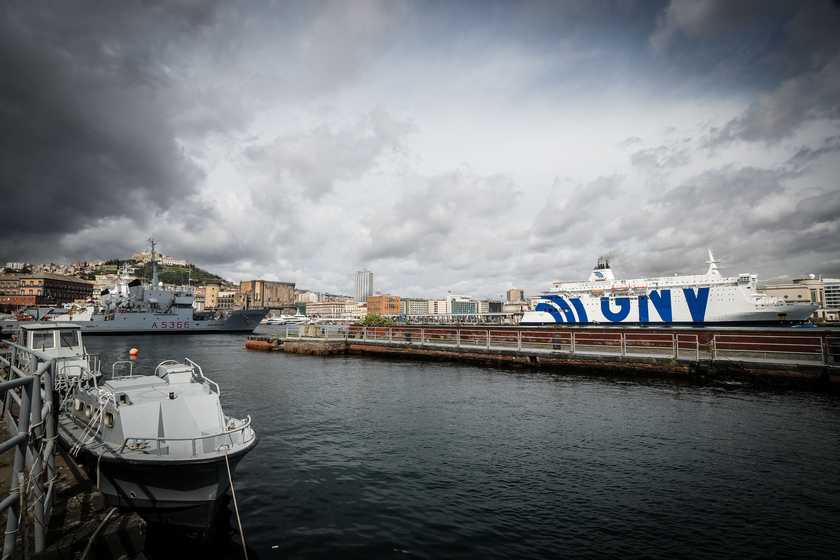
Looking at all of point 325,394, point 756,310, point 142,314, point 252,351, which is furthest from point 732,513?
point 142,314

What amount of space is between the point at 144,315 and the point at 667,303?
98.0 m

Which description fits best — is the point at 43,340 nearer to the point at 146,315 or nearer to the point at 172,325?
the point at 146,315

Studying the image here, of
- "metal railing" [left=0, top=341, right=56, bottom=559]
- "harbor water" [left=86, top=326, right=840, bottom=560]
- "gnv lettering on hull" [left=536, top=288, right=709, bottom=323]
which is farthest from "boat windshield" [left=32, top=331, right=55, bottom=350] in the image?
"gnv lettering on hull" [left=536, top=288, right=709, bottom=323]

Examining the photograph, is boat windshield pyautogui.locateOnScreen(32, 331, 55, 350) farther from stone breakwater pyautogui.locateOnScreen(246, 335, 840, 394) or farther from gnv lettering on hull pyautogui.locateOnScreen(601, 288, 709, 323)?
gnv lettering on hull pyautogui.locateOnScreen(601, 288, 709, 323)

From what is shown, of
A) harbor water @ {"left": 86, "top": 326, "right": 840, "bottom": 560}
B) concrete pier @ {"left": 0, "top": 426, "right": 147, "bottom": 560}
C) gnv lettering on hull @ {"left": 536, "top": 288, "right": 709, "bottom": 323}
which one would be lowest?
harbor water @ {"left": 86, "top": 326, "right": 840, "bottom": 560}

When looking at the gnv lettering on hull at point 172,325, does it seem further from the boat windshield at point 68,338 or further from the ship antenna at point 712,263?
the ship antenna at point 712,263

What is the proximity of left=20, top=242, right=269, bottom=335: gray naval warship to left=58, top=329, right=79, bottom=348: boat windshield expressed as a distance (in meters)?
72.6

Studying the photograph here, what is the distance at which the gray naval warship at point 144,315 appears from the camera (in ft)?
239

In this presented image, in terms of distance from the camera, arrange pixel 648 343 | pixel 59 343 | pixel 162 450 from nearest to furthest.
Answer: pixel 162 450 → pixel 59 343 → pixel 648 343

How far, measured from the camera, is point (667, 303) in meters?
64.7

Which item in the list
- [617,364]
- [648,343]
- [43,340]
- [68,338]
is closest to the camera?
[43,340]

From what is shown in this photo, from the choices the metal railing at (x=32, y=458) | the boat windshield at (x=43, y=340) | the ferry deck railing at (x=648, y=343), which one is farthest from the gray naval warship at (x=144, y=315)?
the metal railing at (x=32, y=458)

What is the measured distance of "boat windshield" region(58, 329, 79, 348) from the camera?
1386 centimetres

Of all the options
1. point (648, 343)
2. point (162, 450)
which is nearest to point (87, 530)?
point (162, 450)
